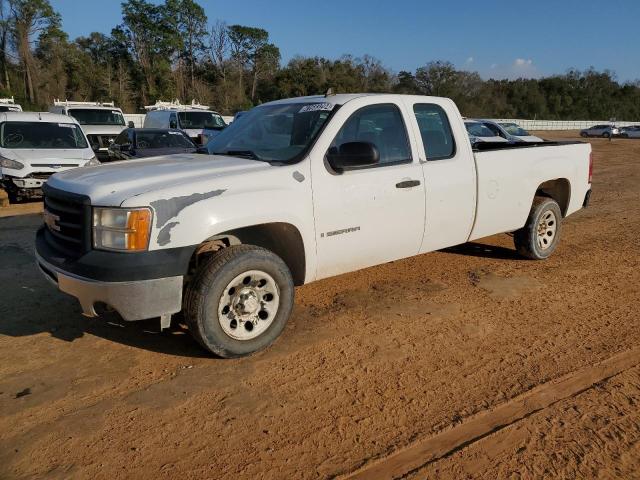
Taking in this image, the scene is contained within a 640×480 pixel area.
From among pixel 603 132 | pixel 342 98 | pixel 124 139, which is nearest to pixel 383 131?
pixel 342 98

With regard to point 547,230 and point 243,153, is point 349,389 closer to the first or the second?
point 243,153

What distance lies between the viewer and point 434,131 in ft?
16.9

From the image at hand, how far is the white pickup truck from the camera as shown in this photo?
3.50 meters

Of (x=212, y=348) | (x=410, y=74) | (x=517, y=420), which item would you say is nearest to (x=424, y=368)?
Result: (x=517, y=420)

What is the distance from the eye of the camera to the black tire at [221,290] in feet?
12.0

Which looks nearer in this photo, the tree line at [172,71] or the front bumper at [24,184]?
the front bumper at [24,184]

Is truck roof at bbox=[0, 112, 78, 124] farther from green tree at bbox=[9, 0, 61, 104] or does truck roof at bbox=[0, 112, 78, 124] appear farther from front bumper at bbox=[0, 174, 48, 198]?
green tree at bbox=[9, 0, 61, 104]

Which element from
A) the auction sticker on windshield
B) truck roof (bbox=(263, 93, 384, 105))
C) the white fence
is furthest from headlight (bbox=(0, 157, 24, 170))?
the white fence

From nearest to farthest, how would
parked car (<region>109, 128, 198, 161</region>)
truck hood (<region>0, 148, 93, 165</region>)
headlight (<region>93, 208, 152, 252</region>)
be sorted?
headlight (<region>93, 208, 152, 252</region>)
truck hood (<region>0, 148, 93, 165</region>)
parked car (<region>109, 128, 198, 161</region>)

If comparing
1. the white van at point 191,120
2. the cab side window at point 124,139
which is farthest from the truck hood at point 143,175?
the white van at point 191,120

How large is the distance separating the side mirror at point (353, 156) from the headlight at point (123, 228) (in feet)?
4.98

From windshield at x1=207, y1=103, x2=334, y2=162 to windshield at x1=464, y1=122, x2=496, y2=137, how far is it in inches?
470

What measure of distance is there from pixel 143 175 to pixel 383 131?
211 centimetres

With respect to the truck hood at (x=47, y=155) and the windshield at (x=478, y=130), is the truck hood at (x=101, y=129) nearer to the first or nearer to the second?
the truck hood at (x=47, y=155)
